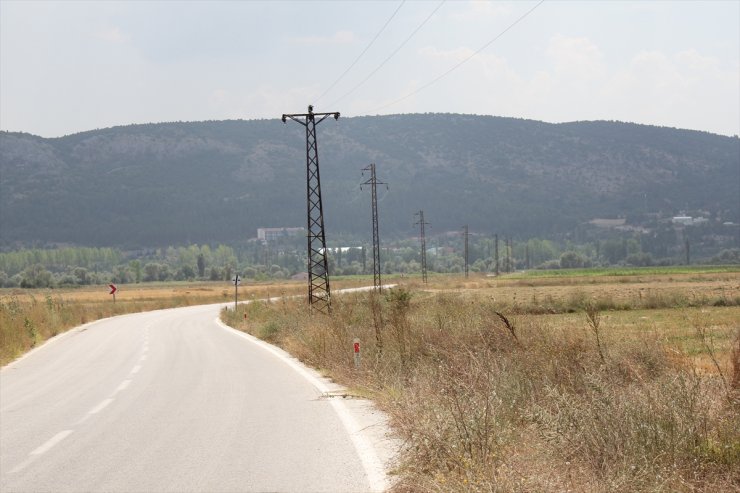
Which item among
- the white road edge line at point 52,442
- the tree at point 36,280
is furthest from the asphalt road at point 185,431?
the tree at point 36,280

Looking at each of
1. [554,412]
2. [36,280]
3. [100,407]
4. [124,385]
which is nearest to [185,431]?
[100,407]

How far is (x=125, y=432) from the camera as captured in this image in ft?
36.3

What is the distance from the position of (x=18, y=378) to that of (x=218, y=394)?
6.95 m

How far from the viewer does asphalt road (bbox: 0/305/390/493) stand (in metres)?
8.13

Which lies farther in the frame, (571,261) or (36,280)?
(571,261)

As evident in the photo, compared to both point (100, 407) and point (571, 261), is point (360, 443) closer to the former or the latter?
point (100, 407)

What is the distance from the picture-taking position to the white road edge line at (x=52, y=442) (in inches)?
388

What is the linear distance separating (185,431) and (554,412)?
4.71 metres

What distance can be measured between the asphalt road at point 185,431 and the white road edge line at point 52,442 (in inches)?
0.5

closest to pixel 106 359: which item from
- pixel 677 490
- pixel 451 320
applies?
pixel 451 320

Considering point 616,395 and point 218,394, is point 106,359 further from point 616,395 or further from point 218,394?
point 616,395

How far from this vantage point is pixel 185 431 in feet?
36.0

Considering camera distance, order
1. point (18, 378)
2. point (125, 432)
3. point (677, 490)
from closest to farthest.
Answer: point (677, 490), point (125, 432), point (18, 378)

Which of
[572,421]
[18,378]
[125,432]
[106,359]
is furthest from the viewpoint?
[106,359]
